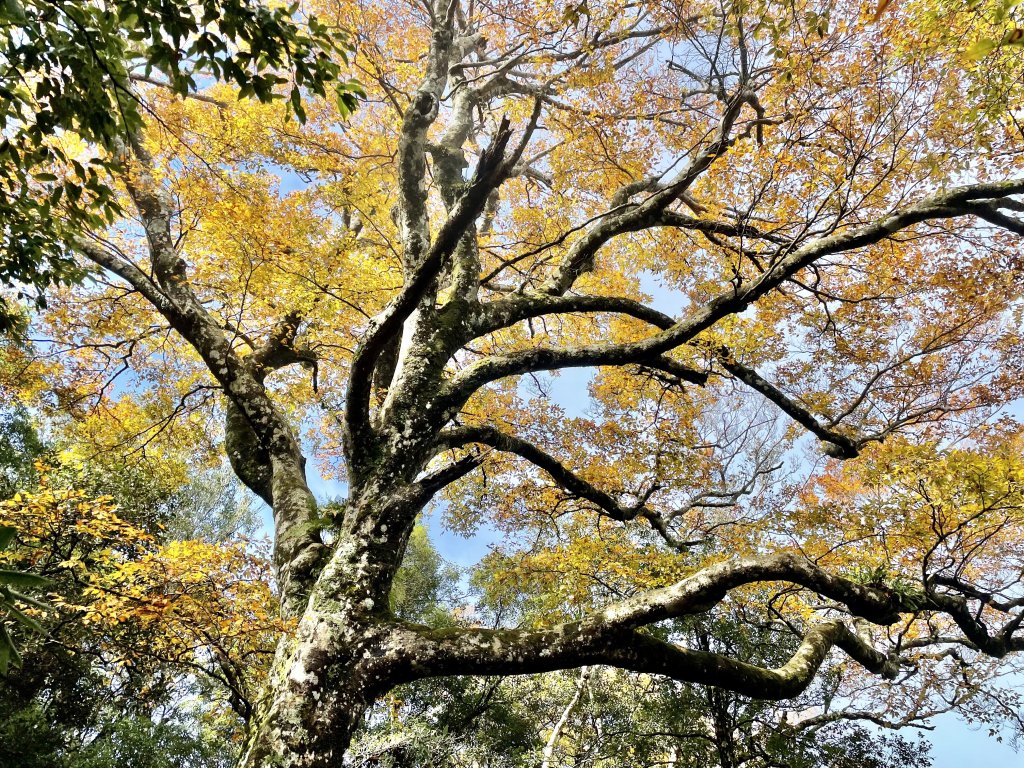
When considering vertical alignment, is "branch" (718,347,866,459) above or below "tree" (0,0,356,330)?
above

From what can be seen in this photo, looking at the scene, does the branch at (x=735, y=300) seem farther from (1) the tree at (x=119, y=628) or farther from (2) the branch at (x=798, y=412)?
(1) the tree at (x=119, y=628)

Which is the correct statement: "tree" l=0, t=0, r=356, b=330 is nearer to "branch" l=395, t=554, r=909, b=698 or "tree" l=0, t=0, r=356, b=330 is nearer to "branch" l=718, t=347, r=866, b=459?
"branch" l=395, t=554, r=909, b=698

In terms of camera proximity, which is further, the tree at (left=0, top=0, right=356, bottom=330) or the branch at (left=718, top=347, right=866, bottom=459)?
the branch at (left=718, top=347, right=866, bottom=459)

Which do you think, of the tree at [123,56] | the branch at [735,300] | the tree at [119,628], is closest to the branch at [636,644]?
the tree at [119,628]

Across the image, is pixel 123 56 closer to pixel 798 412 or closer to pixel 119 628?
pixel 798 412

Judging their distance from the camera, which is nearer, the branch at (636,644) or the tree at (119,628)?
the branch at (636,644)

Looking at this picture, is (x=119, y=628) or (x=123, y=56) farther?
(x=119, y=628)

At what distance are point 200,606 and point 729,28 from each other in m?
7.51

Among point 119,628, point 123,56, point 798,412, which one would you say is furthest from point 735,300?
point 119,628

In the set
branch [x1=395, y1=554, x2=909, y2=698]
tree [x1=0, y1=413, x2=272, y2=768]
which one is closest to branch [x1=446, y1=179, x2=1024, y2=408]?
branch [x1=395, y1=554, x2=909, y2=698]

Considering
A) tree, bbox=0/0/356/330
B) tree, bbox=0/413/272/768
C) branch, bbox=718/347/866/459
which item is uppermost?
branch, bbox=718/347/866/459

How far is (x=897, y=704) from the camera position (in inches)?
360

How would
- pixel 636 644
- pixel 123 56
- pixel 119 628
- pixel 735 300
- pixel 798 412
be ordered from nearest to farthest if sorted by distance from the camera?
pixel 123 56 → pixel 636 644 → pixel 735 300 → pixel 798 412 → pixel 119 628

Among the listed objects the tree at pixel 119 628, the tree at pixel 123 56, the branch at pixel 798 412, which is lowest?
the tree at pixel 119 628
